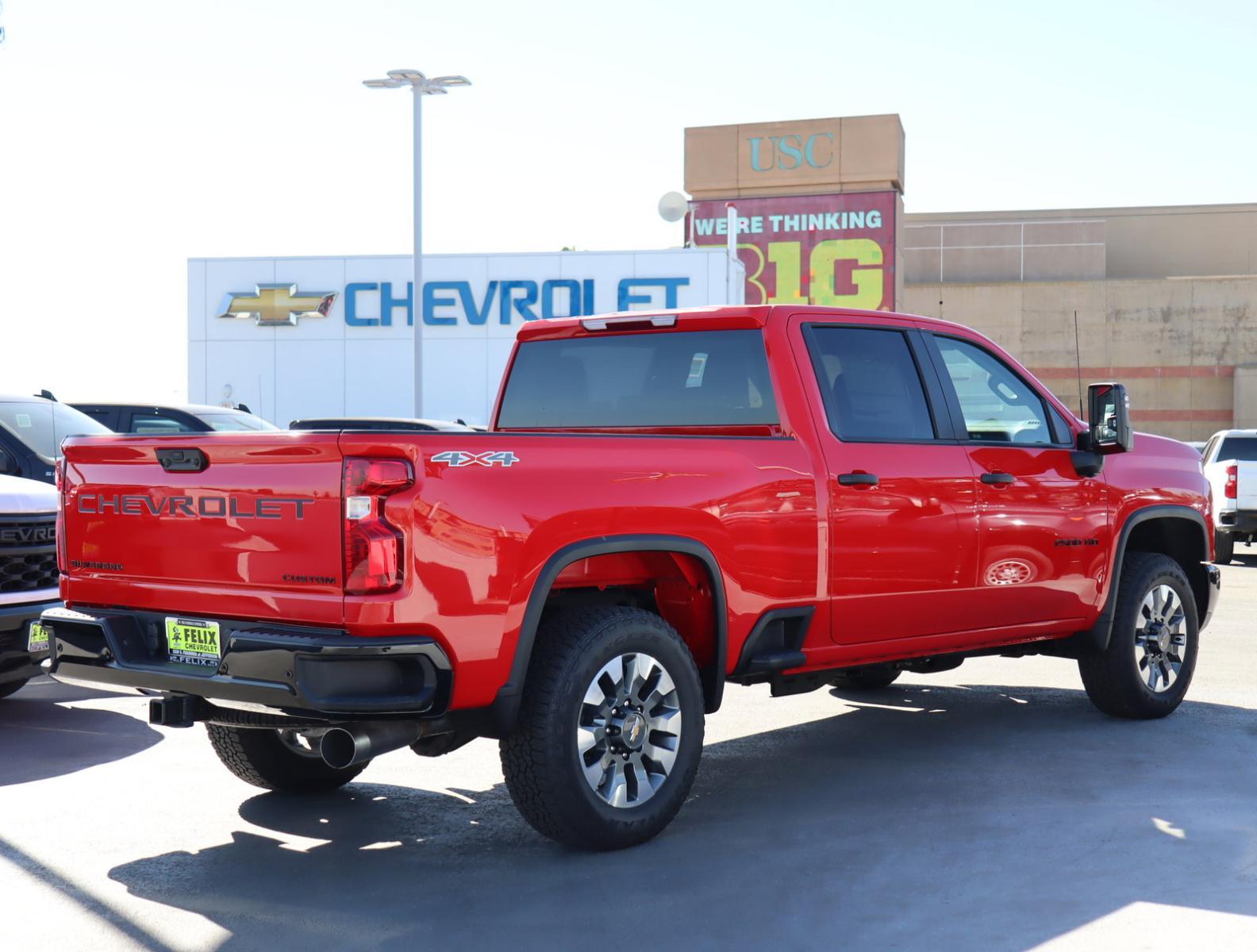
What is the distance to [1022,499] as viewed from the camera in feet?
23.1

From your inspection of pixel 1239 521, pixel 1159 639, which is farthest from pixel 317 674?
pixel 1239 521

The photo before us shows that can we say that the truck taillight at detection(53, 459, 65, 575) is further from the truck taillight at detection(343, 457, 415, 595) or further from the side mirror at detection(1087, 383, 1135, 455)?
the side mirror at detection(1087, 383, 1135, 455)

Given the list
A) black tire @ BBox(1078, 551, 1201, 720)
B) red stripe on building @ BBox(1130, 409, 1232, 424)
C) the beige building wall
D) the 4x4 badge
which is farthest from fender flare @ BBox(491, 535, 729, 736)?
red stripe on building @ BBox(1130, 409, 1232, 424)

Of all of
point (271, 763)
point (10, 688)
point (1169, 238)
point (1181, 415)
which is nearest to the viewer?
point (271, 763)

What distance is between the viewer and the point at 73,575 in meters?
5.40

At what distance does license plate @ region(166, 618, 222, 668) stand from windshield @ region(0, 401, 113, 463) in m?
5.64

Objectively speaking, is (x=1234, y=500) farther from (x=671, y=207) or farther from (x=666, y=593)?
(x=671, y=207)

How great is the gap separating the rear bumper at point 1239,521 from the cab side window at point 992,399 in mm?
11916

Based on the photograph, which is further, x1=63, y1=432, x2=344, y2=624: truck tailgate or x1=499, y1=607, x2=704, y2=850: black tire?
x1=499, y1=607, x2=704, y2=850: black tire

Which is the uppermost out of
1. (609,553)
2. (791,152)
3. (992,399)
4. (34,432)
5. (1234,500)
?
(791,152)

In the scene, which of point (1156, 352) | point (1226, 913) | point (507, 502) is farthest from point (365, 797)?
point (1156, 352)

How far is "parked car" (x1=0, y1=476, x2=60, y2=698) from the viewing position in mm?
7316

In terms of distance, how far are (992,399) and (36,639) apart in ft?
15.7

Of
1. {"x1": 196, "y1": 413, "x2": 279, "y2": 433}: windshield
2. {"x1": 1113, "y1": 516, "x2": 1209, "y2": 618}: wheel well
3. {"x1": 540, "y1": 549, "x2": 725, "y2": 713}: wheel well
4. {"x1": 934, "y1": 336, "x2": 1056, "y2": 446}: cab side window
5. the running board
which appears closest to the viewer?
{"x1": 540, "y1": 549, "x2": 725, "y2": 713}: wheel well
